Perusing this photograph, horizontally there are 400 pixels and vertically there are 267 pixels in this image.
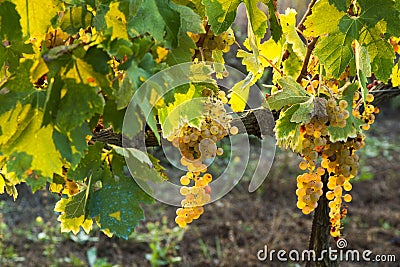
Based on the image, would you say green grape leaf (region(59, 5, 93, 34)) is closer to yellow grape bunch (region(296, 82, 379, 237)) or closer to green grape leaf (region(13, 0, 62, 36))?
green grape leaf (region(13, 0, 62, 36))

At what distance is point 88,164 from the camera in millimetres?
820

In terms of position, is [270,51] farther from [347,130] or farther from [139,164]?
[139,164]

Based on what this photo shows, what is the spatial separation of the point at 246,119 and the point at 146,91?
482 millimetres

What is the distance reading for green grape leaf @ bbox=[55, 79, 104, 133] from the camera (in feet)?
2.12

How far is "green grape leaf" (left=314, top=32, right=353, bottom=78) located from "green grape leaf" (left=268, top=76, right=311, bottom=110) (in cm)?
6

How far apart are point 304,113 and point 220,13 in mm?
216

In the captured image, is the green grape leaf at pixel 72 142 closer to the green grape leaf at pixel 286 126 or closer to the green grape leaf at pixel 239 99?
the green grape leaf at pixel 286 126

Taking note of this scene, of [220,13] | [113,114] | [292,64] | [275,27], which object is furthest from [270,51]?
[113,114]

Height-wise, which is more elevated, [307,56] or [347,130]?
[307,56]

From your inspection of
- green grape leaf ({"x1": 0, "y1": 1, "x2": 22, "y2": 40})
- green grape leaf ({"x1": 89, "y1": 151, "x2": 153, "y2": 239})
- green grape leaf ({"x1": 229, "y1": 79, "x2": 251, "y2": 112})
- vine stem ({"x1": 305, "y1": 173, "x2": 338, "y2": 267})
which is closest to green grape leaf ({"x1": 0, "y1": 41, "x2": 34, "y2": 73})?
green grape leaf ({"x1": 0, "y1": 1, "x2": 22, "y2": 40})

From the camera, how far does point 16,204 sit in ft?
11.8

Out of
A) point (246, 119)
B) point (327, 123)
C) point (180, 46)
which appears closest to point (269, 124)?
point (246, 119)

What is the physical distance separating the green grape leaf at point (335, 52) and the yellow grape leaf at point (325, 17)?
0.05 feet

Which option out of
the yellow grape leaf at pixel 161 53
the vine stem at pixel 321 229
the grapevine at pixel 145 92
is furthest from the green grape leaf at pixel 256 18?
the vine stem at pixel 321 229
